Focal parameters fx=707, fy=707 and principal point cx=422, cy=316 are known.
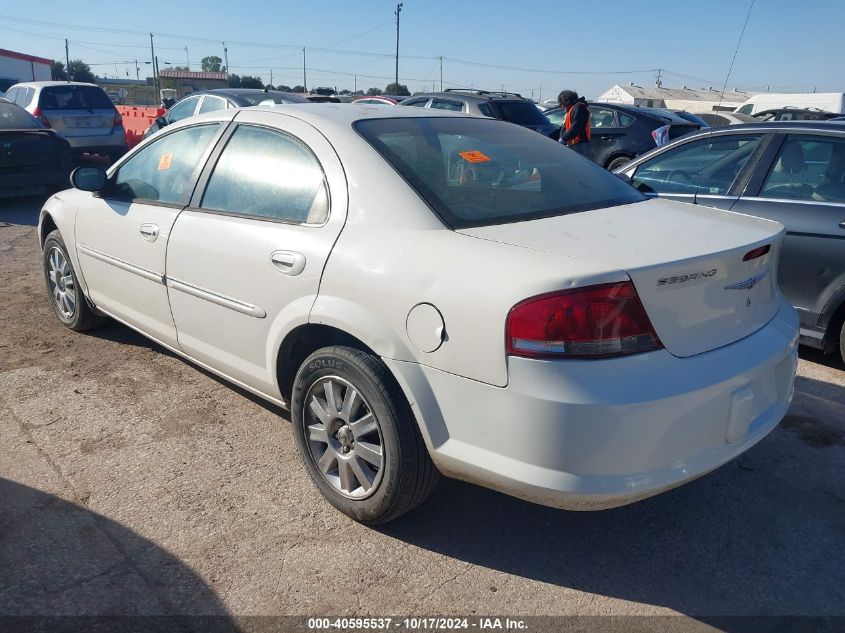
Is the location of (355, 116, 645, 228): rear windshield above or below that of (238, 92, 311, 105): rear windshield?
below

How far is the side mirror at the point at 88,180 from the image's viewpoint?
4.13 m

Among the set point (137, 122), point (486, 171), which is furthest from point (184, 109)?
point (486, 171)

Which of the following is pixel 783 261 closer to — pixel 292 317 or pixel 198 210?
pixel 292 317

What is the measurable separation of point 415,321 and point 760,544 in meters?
1.63

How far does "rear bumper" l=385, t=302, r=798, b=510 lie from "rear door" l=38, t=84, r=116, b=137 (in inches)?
487

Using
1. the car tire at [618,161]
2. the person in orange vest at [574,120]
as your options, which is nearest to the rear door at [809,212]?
the person in orange vest at [574,120]

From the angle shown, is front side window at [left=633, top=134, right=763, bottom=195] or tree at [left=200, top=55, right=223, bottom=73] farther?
tree at [left=200, top=55, right=223, bottom=73]

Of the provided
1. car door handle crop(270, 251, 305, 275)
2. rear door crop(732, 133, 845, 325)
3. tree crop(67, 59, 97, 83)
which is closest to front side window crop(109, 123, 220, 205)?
car door handle crop(270, 251, 305, 275)

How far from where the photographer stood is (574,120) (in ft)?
33.5

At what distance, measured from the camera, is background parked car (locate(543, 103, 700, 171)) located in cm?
1147

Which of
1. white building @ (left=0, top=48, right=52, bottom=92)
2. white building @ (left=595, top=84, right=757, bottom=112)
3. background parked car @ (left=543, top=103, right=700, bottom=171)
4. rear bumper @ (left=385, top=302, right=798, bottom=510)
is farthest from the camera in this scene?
white building @ (left=595, top=84, right=757, bottom=112)

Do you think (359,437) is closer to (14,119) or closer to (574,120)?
(574,120)

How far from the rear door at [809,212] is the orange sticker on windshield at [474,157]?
229cm

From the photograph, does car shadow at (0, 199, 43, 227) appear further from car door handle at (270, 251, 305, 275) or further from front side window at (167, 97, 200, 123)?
car door handle at (270, 251, 305, 275)
